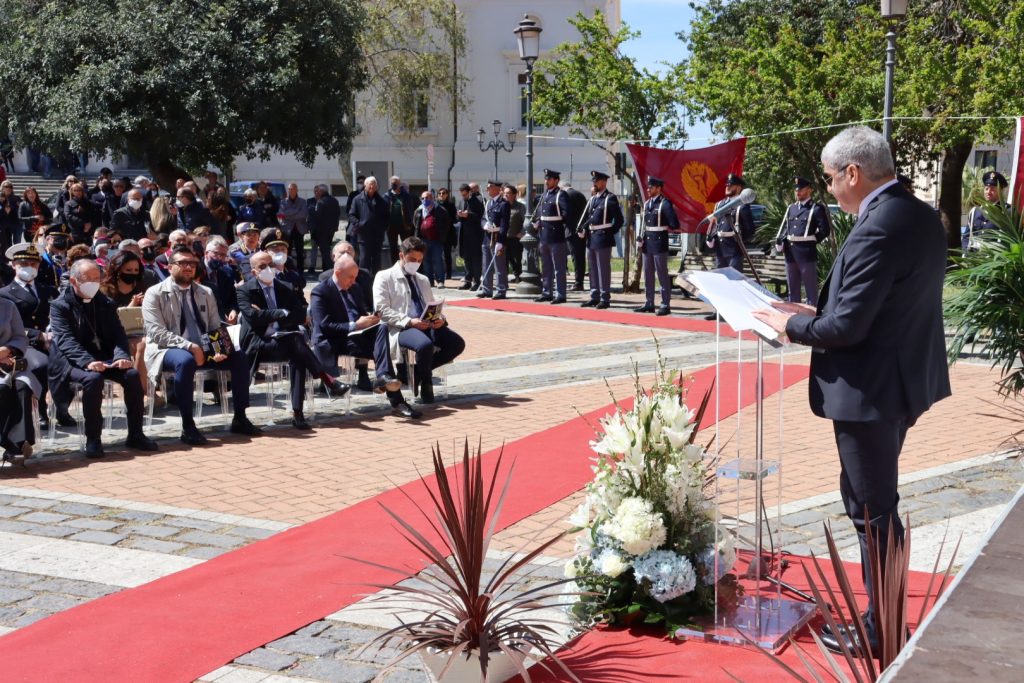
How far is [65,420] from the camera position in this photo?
10031 mm

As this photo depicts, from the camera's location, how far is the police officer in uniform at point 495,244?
20.5 m

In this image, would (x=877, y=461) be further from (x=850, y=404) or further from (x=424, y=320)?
(x=424, y=320)

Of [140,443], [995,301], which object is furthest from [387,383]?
[995,301]

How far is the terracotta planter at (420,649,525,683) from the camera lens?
4328 mm

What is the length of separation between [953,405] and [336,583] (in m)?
6.43

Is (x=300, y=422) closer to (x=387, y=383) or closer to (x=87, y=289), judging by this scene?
(x=387, y=383)

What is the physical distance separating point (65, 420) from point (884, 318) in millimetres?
7686

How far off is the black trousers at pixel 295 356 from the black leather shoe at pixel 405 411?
774 mm

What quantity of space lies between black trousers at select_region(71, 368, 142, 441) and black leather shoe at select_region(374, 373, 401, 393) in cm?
208

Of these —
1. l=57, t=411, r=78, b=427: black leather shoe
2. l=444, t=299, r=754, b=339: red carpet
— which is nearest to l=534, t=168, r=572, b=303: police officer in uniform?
l=444, t=299, r=754, b=339: red carpet

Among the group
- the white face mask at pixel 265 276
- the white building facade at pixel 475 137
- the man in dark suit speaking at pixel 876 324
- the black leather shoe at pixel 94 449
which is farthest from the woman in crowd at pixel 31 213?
the white building facade at pixel 475 137

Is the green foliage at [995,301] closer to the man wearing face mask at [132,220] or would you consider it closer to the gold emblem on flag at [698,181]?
the gold emblem on flag at [698,181]

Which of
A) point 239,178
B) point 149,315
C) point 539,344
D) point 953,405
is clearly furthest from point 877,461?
point 239,178

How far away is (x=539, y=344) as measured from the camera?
48.6 feet
